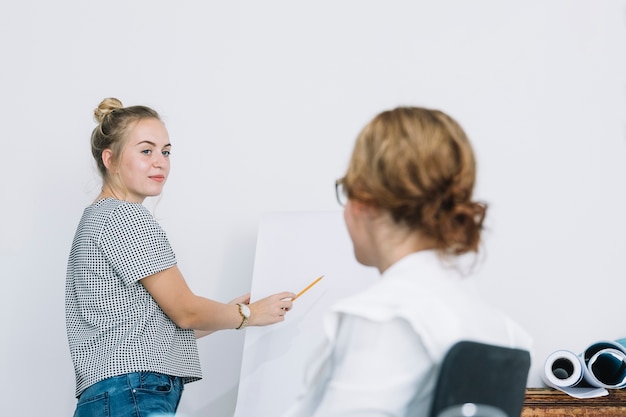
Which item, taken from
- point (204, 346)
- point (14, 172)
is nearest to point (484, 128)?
point (204, 346)

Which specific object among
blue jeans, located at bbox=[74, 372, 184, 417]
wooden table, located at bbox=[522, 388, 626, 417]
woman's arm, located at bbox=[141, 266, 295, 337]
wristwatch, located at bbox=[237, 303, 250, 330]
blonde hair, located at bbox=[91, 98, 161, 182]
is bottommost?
wooden table, located at bbox=[522, 388, 626, 417]

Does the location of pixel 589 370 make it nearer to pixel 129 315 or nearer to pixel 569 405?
pixel 569 405

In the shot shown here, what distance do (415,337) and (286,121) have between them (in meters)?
1.80

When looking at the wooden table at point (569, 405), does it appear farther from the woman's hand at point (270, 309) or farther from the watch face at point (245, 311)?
the watch face at point (245, 311)

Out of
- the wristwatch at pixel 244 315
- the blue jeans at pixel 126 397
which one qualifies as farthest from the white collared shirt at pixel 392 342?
the wristwatch at pixel 244 315

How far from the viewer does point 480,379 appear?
1.18m

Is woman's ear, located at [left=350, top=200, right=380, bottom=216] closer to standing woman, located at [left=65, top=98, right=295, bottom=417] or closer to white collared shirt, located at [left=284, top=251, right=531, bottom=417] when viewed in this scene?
white collared shirt, located at [left=284, top=251, right=531, bottom=417]

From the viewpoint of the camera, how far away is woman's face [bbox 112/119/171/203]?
2084 mm

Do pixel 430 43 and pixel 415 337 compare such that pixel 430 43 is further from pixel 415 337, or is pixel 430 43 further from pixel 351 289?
pixel 415 337

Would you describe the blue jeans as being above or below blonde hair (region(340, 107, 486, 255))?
below

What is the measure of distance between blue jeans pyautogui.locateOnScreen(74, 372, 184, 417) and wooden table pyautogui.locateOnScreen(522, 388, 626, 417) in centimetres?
124

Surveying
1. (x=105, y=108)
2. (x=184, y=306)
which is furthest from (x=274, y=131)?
(x=184, y=306)

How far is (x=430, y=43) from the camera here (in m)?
2.91

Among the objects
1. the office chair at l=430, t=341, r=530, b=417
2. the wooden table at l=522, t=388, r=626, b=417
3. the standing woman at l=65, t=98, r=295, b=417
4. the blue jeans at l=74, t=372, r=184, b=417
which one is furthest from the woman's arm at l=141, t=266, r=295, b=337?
the wooden table at l=522, t=388, r=626, b=417
